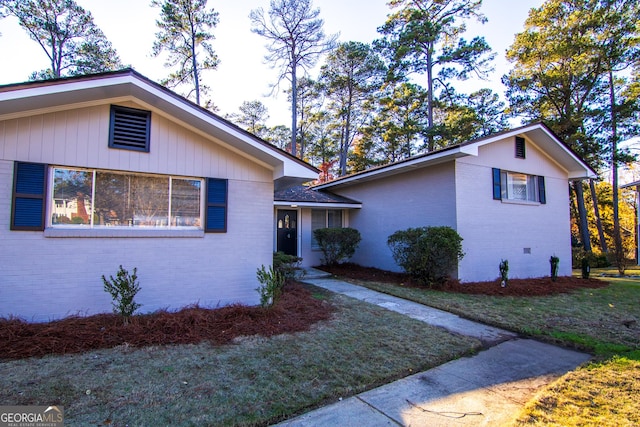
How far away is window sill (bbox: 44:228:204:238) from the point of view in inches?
197

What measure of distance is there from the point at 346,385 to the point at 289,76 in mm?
20952

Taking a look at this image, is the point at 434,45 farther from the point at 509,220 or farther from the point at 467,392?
the point at 467,392

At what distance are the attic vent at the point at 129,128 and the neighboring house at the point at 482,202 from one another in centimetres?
618

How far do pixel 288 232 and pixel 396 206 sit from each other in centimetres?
419

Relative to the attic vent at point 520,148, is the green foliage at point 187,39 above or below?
above

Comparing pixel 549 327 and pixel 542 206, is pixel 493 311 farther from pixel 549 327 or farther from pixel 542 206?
pixel 542 206

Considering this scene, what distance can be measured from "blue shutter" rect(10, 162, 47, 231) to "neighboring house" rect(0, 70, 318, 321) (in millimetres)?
15

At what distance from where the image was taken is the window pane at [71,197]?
512cm

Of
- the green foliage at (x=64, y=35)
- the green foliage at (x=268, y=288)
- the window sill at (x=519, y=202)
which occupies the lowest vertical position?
the green foliage at (x=268, y=288)

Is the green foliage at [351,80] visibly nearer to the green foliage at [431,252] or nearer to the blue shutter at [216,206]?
the green foliage at [431,252]

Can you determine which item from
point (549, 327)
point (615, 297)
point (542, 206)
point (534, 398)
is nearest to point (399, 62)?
point (542, 206)

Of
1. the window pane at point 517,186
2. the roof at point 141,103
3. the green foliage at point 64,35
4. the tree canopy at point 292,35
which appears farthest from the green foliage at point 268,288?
the green foliage at point 64,35

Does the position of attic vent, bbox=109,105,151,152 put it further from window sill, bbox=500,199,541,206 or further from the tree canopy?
the tree canopy

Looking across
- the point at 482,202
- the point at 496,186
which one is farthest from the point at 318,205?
the point at 496,186
